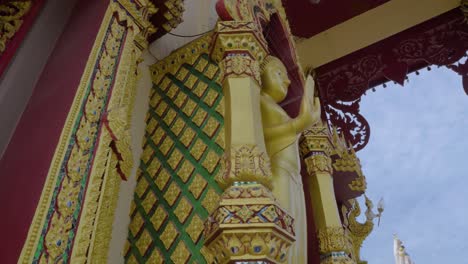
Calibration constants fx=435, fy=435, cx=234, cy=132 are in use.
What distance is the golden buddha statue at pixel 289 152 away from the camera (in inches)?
50.4

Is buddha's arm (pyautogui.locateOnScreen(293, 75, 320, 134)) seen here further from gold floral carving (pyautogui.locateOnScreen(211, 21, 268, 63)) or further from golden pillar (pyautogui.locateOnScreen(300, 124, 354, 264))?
golden pillar (pyautogui.locateOnScreen(300, 124, 354, 264))

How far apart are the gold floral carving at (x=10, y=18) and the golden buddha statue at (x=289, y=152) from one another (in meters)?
0.74

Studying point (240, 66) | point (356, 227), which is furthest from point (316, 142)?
point (240, 66)

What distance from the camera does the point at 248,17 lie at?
1.42 metres

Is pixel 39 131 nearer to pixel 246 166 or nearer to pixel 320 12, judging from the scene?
pixel 246 166

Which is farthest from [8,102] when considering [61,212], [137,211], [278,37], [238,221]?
[278,37]

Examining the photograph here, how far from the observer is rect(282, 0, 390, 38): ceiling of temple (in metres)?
2.99

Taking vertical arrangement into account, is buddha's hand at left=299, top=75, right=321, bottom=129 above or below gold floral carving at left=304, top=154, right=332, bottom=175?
below

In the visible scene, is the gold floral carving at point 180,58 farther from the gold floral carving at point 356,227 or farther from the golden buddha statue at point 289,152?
the gold floral carving at point 356,227

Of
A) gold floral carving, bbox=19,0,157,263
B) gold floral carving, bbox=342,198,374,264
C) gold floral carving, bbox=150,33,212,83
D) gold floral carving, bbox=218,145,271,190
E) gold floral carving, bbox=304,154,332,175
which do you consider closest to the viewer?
gold floral carving, bbox=19,0,157,263

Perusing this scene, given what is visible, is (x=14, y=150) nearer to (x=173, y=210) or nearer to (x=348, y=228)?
(x=173, y=210)

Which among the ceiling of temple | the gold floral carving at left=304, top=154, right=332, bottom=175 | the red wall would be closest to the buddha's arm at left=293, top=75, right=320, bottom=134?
the red wall

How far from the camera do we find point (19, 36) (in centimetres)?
120

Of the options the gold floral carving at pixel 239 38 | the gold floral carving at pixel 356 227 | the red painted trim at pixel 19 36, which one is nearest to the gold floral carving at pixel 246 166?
the gold floral carving at pixel 239 38
